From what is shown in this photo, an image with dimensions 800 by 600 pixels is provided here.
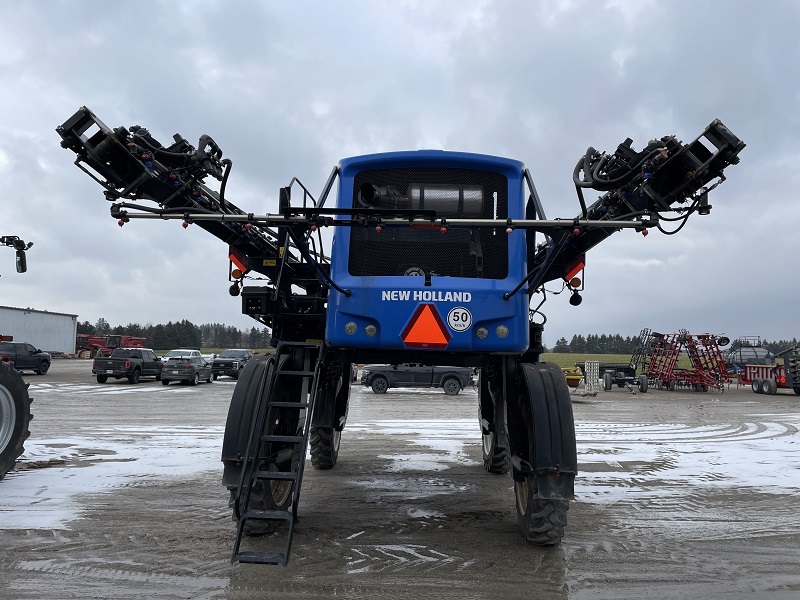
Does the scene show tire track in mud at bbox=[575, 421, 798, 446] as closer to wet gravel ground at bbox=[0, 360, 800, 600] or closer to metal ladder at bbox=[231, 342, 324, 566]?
wet gravel ground at bbox=[0, 360, 800, 600]

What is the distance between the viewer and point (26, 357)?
3073 cm

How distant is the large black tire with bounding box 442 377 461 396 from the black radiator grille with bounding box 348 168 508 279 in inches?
789

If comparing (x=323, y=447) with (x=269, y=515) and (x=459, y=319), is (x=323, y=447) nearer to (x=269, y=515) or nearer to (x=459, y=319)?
(x=269, y=515)

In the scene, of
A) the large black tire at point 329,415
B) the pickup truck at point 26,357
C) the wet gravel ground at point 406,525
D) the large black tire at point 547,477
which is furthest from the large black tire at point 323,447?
the pickup truck at point 26,357

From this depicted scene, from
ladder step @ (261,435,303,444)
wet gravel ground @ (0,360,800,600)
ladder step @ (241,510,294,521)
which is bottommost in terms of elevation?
wet gravel ground @ (0,360,800,600)

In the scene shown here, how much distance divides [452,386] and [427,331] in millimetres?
20572

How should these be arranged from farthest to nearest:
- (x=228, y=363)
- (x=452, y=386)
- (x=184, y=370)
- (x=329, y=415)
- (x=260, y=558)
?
(x=228, y=363) < (x=184, y=370) < (x=452, y=386) < (x=329, y=415) < (x=260, y=558)

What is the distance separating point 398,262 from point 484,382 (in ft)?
10.2

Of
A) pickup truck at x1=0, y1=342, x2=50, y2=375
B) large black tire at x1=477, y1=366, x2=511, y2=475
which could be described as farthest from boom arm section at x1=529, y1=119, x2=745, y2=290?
pickup truck at x1=0, y1=342, x2=50, y2=375

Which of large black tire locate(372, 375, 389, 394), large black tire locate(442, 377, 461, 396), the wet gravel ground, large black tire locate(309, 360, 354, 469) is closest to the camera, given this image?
the wet gravel ground

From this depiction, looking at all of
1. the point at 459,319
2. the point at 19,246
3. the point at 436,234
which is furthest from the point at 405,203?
the point at 19,246

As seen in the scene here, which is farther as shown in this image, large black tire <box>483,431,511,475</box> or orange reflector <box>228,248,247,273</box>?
large black tire <box>483,431,511,475</box>

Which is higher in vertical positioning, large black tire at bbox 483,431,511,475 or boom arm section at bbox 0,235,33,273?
boom arm section at bbox 0,235,33,273

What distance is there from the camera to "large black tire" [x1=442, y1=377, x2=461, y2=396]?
25.2 m
